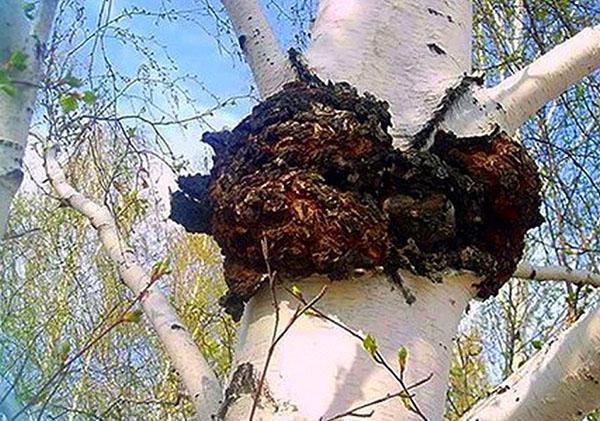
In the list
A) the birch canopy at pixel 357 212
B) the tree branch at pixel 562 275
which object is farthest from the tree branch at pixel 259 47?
the tree branch at pixel 562 275

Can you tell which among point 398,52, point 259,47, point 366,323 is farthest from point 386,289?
point 259,47

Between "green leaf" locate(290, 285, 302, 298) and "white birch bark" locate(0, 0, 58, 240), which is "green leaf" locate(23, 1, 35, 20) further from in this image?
"green leaf" locate(290, 285, 302, 298)

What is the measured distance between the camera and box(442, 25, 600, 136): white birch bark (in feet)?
2.62

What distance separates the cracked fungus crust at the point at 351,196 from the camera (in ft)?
2.15

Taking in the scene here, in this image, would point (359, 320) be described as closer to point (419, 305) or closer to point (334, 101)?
point (419, 305)

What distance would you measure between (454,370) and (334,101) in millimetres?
2323

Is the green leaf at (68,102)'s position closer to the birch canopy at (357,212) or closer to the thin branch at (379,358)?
the birch canopy at (357,212)

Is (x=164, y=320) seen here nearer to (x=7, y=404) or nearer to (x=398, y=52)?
(x=7, y=404)

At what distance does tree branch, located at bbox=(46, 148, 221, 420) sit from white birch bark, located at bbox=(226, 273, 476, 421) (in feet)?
0.50

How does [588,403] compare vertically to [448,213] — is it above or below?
below

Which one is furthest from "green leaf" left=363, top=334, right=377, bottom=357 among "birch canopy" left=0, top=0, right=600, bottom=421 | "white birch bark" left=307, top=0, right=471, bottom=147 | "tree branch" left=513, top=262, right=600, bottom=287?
"tree branch" left=513, top=262, right=600, bottom=287

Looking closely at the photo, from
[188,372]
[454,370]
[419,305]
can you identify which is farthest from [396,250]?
[454,370]

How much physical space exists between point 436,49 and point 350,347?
1.37 feet

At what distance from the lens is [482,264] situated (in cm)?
70
